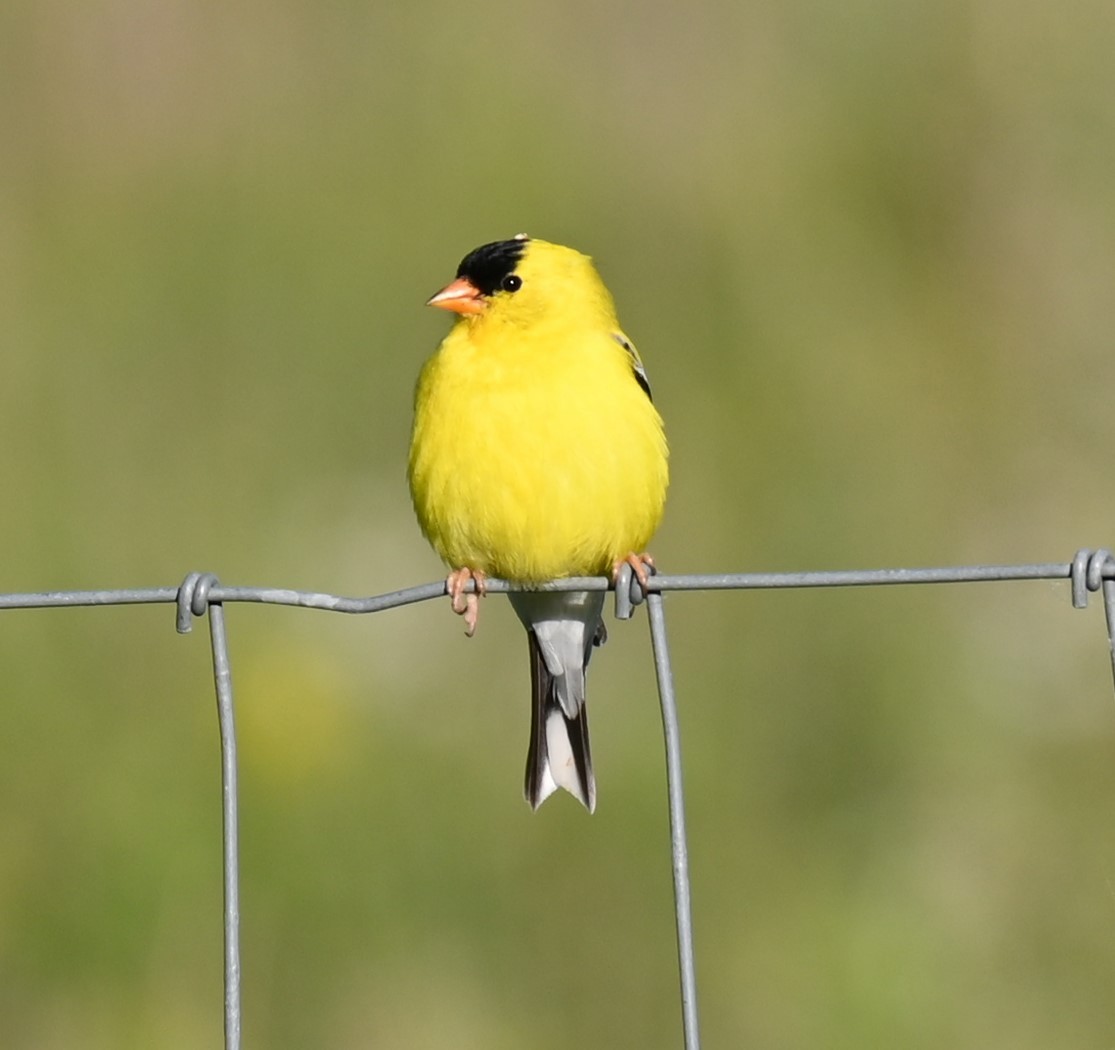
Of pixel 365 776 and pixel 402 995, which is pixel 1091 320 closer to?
pixel 365 776

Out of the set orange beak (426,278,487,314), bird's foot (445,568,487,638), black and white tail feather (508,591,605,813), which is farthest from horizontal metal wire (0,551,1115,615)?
orange beak (426,278,487,314)

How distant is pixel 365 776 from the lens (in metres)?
4.42

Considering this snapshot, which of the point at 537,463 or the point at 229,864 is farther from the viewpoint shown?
the point at 537,463

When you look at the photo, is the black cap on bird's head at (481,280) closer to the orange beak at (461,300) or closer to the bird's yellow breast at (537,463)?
the orange beak at (461,300)

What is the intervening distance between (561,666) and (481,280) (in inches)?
32.4

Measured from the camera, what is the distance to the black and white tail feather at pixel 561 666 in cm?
379

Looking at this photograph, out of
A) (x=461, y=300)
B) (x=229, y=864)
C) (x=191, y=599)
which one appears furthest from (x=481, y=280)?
(x=229, y=864)

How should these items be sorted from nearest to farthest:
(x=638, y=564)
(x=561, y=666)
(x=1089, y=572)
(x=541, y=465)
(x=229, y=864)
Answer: (x=1089, y=572)
(x=229, y=864)
(x=541, y=465)
(x=638, y=564)
(x=561, y=666)

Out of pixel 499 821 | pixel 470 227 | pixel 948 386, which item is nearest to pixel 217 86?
pixel 470 227

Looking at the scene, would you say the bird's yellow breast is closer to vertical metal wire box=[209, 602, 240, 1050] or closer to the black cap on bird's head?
the black cap on bird's head

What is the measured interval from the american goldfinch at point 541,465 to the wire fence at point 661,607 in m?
0.75

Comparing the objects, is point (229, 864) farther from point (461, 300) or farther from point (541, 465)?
point (461, 300)

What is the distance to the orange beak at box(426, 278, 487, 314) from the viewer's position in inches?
156

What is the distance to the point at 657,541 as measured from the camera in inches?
206
